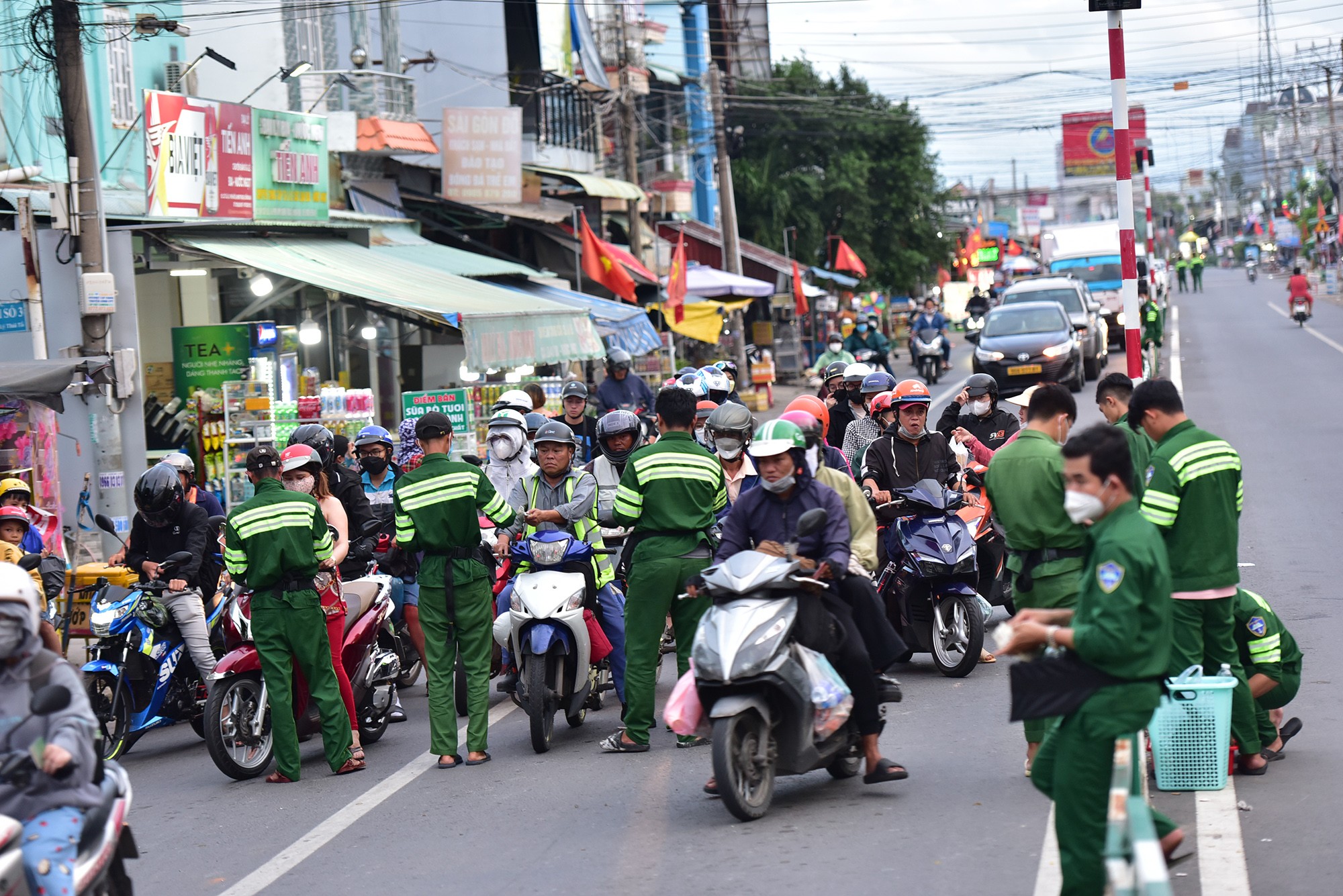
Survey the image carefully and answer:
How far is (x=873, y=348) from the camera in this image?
30156 mm

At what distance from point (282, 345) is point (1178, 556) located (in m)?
12.6

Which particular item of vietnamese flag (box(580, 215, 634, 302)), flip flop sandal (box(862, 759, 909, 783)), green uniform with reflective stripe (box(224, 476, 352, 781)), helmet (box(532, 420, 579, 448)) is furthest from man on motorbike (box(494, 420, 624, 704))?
vietnamese flag (box(580, 215, 634, 302))

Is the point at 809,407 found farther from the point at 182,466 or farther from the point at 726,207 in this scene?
the point at 726,207

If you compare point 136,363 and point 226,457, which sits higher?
point 136,363

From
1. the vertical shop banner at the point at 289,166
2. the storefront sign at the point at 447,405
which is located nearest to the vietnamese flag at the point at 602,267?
the vertical shop banner at the point at 289,166

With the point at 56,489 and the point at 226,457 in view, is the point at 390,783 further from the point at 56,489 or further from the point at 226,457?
the point at 226,457

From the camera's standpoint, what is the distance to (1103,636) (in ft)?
15.5

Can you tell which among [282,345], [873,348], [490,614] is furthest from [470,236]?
[490,614]

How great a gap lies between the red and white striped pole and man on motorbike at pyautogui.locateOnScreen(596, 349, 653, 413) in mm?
6347

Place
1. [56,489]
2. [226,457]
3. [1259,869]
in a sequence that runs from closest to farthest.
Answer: [1259,869], [56,489], [226,457]

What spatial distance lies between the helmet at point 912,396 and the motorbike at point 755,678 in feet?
11.2

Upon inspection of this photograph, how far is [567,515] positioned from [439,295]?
10155 millimetres

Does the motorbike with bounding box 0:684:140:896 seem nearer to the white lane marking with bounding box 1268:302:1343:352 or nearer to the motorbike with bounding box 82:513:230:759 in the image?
the motorbike with bounding box 82:513:230:759

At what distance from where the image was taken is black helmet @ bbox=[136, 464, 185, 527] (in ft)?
30.4
